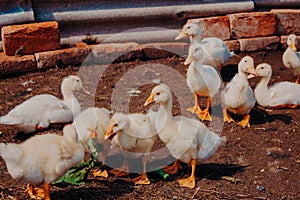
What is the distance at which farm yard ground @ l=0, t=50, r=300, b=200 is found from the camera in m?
4.21

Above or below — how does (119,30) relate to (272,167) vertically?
above

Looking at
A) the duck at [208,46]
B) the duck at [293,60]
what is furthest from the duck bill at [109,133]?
the duck at [293,60]

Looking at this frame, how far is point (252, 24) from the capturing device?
7559 millimetres

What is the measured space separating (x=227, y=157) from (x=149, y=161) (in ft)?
2.32

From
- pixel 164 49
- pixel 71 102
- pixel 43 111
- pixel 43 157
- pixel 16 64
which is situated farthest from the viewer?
pixel 164 49

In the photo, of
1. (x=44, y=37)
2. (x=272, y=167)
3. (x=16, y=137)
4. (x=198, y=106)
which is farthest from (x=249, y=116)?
(x=44, y=37)

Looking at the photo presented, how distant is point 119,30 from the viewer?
729cm

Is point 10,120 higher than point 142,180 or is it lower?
higher

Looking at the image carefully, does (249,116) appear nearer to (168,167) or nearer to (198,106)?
(198,106)

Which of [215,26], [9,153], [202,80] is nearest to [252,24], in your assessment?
[215,26]

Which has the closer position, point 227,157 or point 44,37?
point 227,157

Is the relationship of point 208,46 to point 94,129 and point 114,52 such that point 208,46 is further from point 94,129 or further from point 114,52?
point 94,129

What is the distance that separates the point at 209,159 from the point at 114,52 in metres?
2.73

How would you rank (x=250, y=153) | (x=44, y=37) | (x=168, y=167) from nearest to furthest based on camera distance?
(x=168, y=167) → (x=250, y=153) → (x=44, y=37)
